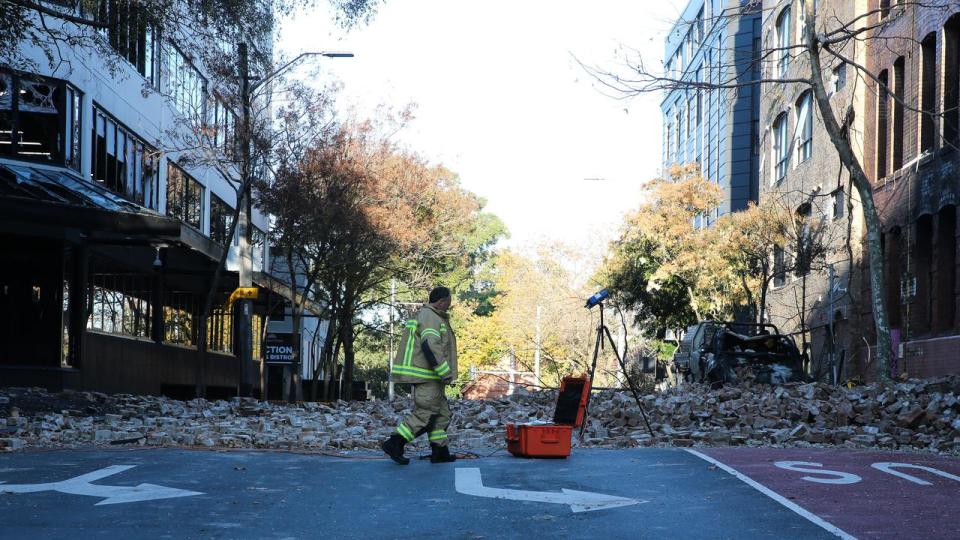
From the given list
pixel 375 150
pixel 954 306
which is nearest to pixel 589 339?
pixel 375 150

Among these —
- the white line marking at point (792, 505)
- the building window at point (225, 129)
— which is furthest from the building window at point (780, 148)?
the white line marking at point (792, 505)

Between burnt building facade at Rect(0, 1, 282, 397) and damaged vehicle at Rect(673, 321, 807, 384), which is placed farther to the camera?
damaged vehicle at Rect(673, 321, 807, 384)

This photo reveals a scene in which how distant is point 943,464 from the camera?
13164 mm

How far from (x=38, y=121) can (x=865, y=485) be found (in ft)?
72.3

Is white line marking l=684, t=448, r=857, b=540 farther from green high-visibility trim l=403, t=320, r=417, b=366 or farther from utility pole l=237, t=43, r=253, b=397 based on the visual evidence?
utility pole l=237, t=43, r=253, b=397

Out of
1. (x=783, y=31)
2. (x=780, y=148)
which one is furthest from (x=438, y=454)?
(x=780, y=148)

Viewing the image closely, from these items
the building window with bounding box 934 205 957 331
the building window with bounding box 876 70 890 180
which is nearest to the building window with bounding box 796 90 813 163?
the building window with bounding box 876 70 890 180

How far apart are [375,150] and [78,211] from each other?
14.2m

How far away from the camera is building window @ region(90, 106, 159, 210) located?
100 feet

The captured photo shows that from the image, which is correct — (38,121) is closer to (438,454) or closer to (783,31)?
(438,454)

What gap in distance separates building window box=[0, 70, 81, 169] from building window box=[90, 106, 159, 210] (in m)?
1.54

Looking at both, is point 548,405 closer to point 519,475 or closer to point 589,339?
point 519,475

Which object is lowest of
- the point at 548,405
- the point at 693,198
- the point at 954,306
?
the point at 548,405

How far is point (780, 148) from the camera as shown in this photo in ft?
148
